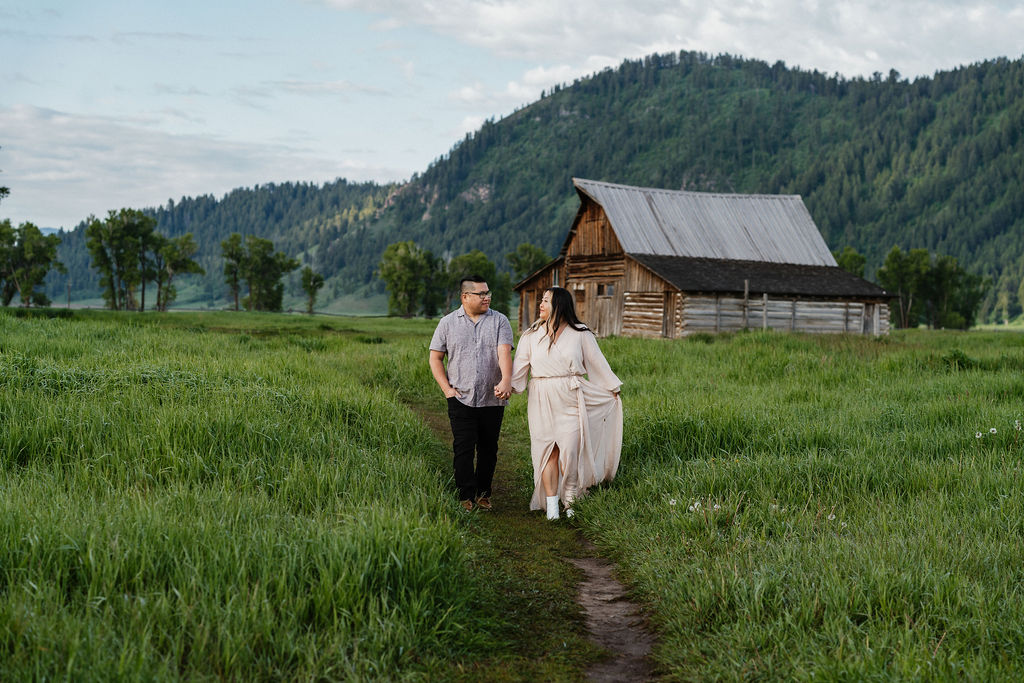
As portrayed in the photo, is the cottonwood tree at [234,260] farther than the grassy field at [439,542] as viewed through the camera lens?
Yes

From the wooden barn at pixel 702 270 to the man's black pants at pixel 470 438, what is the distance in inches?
933

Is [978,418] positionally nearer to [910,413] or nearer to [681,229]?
[910,413]

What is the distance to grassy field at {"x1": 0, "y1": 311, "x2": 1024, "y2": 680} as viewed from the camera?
3613 millimetres

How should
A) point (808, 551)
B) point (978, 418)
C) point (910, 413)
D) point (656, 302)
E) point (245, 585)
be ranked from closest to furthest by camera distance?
1. point (245, 585)
2. point (808, 551)
3. point (978, 418)
4. point (910, 413)
5. point (656, 302)

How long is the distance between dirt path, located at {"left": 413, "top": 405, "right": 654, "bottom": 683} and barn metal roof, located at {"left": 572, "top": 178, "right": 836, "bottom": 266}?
27008mm

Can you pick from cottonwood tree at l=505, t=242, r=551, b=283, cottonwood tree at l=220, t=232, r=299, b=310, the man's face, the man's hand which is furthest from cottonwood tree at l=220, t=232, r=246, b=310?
the man's hand

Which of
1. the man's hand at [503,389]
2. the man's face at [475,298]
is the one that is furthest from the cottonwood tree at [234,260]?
the man's hand at [503,389]

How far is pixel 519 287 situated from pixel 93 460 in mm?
34170

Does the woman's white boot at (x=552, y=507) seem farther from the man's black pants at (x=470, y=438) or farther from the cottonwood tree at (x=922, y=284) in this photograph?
the cottonwood tree at (x=922, y=284)

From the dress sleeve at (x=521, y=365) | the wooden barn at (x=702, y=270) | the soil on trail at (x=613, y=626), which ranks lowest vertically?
the soil on trail at (x=613, y=626)

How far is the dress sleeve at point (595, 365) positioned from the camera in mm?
7219

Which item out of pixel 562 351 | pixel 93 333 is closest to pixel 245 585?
pixel 562 351

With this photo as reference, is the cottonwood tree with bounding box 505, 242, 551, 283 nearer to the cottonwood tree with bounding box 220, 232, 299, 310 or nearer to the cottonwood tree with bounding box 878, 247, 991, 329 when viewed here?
the cottonwood tree with bounding box 220, 232, 299, 310

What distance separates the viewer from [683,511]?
611cm
